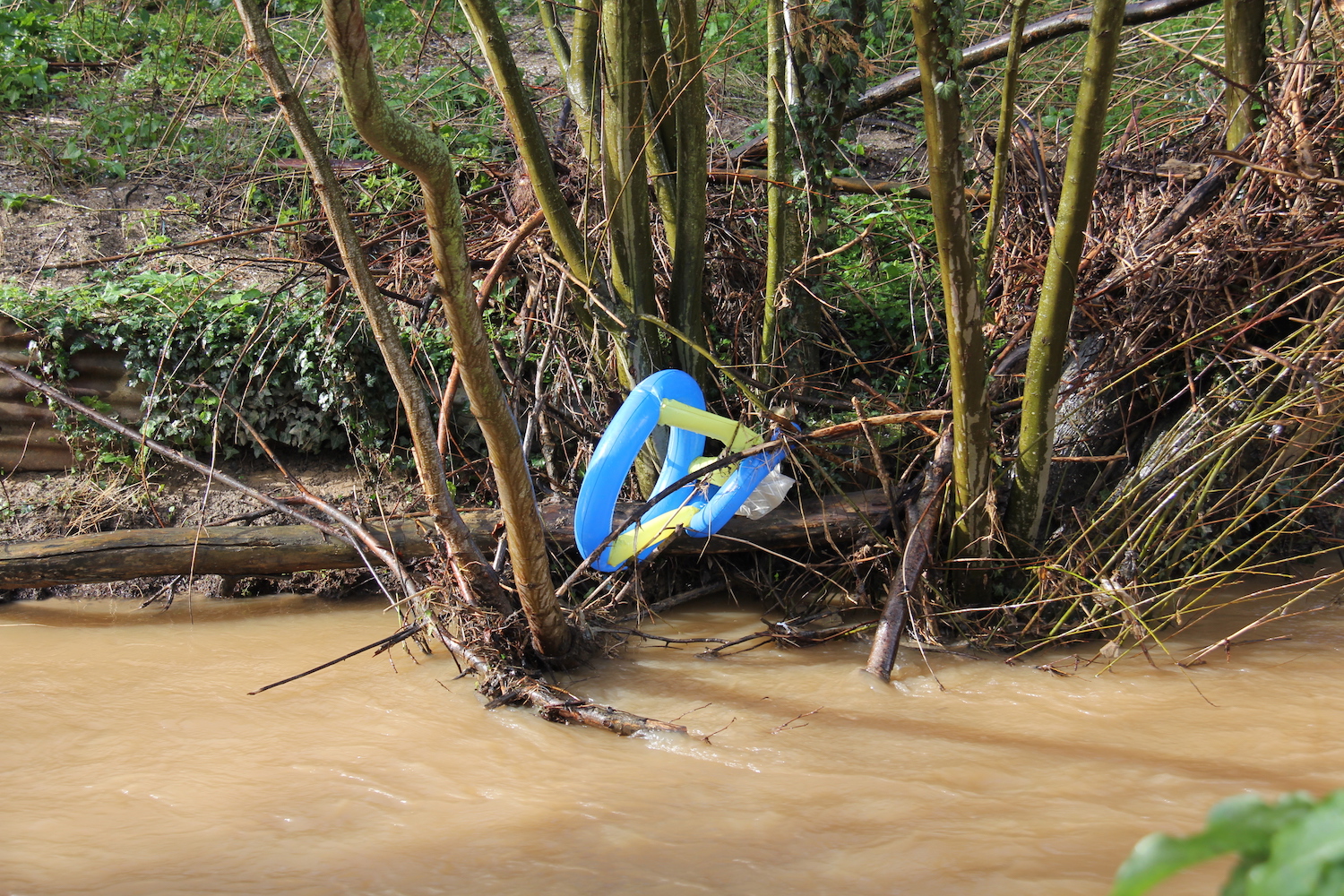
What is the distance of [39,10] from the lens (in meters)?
8.37

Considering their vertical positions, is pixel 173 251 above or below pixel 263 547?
above

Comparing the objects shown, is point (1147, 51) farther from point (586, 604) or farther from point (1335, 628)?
point (586, 604)

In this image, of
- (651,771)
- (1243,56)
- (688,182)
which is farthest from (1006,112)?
(651,771)

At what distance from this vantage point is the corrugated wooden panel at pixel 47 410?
5.51m

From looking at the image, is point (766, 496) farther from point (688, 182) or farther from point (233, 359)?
point (233, 359)

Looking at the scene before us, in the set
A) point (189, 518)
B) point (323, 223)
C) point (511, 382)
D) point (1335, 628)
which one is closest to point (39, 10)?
point (323, 223)

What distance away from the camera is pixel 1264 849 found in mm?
566

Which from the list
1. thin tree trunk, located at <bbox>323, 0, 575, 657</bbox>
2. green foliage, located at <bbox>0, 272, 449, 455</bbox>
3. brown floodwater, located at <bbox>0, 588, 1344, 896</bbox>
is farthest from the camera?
green foliage, located at <bbox>0, 272, 449, 455</bbox>

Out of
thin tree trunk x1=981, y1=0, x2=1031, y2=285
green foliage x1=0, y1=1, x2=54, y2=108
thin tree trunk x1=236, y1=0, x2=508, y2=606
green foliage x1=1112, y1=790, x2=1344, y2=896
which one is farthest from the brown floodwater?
green foliage x1=0, y1=1, x2=54, y2=108

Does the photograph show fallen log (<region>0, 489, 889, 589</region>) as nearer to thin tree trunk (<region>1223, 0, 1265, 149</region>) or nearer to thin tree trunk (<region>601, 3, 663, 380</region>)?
thin tree trunk (<region>601, 3, 663, 380</region>)

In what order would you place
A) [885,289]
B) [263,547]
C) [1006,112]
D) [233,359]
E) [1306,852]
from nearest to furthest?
[1306,852] → [1006,112] → [263,547] → [233,359] → [885,289]

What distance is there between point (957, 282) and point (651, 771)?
6.77 ft

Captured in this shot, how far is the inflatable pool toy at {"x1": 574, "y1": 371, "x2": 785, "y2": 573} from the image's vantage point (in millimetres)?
3697

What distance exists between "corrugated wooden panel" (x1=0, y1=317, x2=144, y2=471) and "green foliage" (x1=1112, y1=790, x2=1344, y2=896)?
20.3ft
